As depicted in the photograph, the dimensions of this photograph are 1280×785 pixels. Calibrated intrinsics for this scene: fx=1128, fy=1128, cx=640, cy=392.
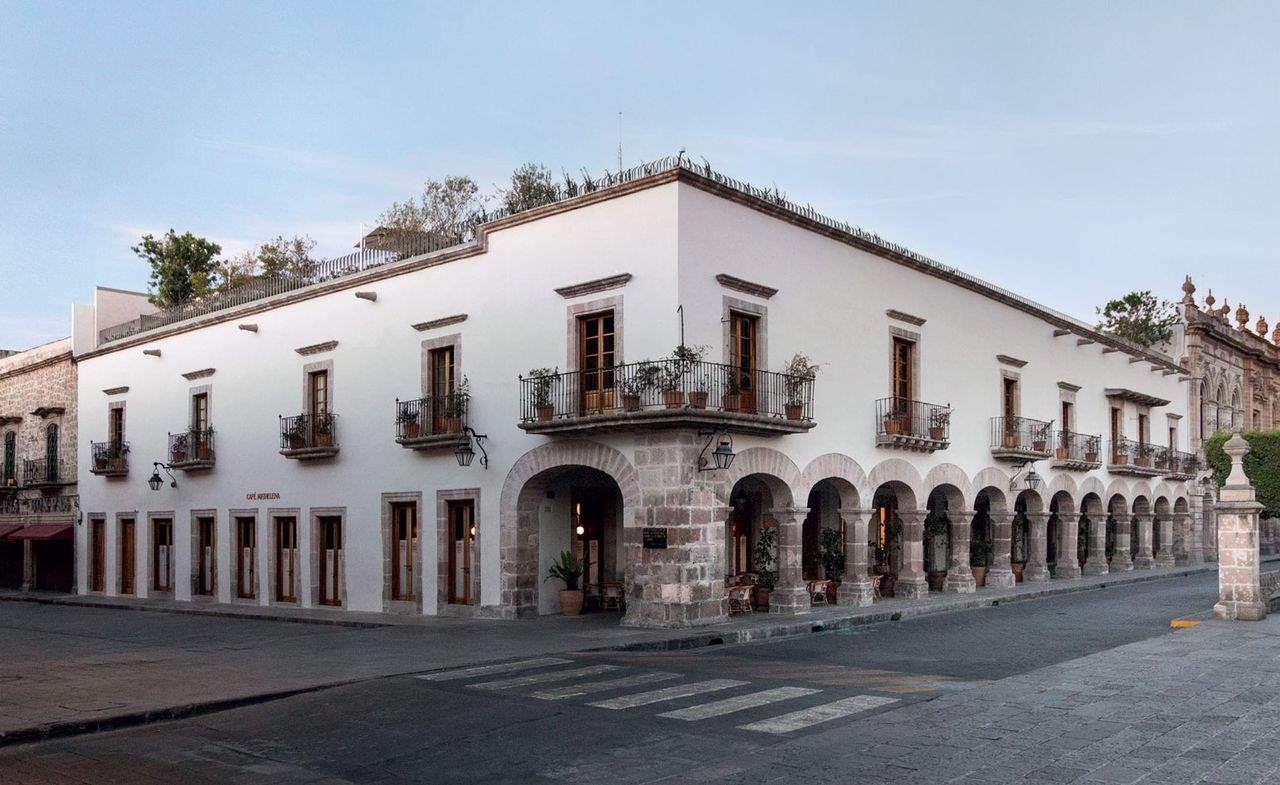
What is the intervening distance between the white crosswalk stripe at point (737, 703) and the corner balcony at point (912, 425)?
35.9 ft

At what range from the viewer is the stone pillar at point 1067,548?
96.5 ft

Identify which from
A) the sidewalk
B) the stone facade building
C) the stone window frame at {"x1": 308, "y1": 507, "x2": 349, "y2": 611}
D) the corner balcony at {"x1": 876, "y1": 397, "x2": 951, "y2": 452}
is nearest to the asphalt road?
the sidewalk

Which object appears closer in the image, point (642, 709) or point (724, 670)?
point (642, 709)

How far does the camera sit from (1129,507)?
33250 mm

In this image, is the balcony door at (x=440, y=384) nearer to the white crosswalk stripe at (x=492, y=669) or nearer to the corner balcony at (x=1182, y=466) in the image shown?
the white crosswalk stripe at (x=492, y=669)

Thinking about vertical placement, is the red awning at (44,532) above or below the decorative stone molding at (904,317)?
below

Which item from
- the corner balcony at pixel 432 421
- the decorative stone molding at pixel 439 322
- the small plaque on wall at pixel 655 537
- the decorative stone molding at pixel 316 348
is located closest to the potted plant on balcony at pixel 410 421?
the corner balcony at pixel 432 421

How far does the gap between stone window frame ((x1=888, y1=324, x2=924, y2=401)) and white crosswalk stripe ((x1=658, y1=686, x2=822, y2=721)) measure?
1189cm

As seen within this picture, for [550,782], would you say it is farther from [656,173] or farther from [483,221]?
[483,221]

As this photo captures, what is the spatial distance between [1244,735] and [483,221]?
15.3 meters

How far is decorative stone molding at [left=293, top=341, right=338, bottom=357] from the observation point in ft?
75.9

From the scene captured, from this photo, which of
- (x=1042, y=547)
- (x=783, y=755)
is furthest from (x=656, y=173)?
(x=1042, y=547)

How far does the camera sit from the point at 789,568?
19250mm

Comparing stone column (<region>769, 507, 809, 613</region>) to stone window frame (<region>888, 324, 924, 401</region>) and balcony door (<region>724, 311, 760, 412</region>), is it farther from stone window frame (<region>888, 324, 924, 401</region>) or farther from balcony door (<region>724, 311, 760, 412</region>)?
stone window frame (<region>888, 324, 924, 401</region>)
